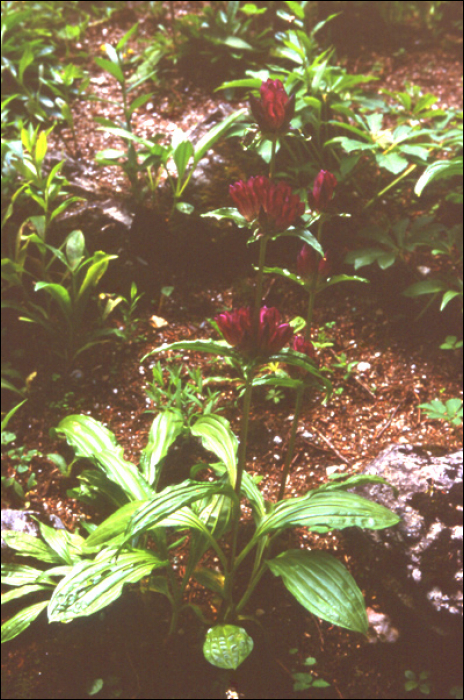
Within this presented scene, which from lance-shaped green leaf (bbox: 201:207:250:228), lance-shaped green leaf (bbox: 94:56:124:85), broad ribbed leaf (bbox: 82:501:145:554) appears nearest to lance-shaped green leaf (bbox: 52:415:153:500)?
broad ribbed leaf (bbox: 82:501:145:554)

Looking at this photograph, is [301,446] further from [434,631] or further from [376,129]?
[376,129]

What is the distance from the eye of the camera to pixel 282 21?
3371 millimetres

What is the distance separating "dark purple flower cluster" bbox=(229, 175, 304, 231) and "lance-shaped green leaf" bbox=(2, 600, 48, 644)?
1.25 metres

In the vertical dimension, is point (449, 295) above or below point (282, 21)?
below

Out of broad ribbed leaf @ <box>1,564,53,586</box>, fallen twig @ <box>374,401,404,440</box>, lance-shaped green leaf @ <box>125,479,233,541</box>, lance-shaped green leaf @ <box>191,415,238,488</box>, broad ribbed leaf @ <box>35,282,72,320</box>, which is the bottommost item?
broad ribbed leaf @ <box>1,564,53,586</box>

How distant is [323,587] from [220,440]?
51 centimetres

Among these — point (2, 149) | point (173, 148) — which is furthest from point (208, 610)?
point (2, 149)

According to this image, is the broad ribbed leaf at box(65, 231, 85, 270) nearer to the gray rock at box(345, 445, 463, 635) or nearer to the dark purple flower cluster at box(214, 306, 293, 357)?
the dark purple flower cluster at box(214, 306, 293, 357)

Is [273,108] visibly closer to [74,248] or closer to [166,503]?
[166,503]

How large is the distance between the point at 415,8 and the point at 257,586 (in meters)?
3.81

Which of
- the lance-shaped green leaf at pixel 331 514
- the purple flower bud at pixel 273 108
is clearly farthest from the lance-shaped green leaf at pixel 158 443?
the purple flower bud at pixel 273 108

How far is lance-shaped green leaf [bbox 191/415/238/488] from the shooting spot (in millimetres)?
1613

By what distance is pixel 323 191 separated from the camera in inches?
51.4

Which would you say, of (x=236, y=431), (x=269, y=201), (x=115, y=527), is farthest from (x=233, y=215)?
(x=236, y=431)
